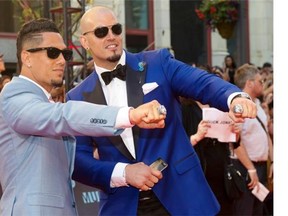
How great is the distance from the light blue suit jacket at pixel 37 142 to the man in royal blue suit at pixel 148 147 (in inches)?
24.9

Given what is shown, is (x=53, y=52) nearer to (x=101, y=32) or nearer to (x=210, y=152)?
(x=101, y=32)

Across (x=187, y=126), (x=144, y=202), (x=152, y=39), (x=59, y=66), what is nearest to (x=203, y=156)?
(x=187, y=126)

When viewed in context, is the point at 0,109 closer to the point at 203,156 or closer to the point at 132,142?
the point at 132,142

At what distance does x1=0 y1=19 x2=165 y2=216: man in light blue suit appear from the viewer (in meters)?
2.54

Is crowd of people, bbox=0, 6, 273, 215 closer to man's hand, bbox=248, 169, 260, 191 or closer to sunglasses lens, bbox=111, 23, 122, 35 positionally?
sunglasses lens, bbox=111, 23, 122, 35

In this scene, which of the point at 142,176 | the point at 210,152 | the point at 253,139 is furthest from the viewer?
the point at 253,139

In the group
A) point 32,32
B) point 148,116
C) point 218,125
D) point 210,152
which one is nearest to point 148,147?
point 32,32

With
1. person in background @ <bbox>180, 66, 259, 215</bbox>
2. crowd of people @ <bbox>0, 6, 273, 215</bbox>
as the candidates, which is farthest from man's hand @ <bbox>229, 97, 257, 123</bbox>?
person in background @ <bbox>180, 66, 259, 215</bbox>

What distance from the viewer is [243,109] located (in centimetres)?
283

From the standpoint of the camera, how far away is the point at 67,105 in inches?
102

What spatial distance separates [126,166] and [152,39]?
11526mm

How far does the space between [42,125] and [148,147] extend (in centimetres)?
105

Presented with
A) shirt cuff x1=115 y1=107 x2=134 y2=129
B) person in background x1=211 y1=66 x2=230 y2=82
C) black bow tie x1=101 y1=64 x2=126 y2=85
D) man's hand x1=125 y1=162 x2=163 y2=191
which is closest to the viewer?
shirt cuff x1=115 y1=107 x2=134 y2=129

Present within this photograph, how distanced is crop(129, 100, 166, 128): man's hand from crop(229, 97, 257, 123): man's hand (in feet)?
1.73
